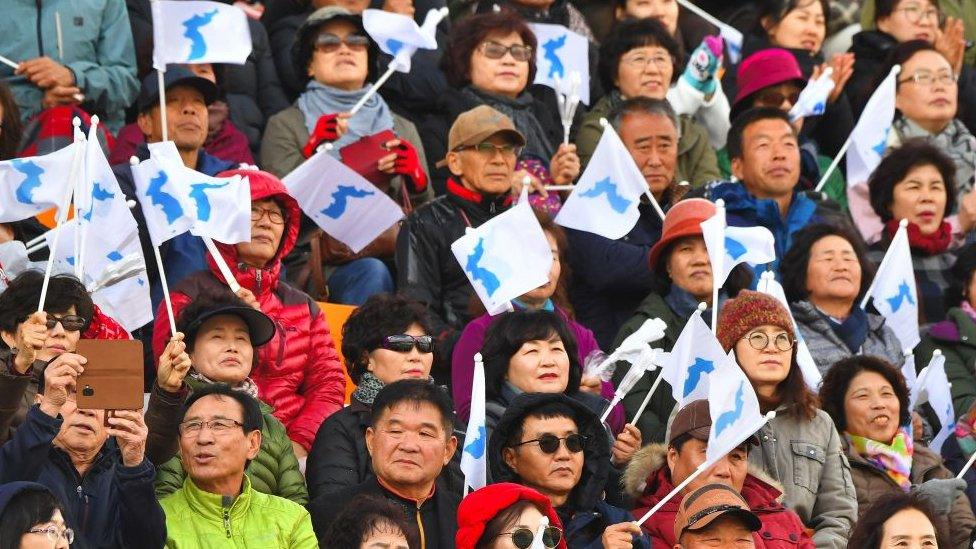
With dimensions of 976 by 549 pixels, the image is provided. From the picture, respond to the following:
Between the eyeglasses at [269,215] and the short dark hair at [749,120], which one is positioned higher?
the short dark hair at [749,120]

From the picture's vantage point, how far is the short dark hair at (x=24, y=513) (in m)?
7.75

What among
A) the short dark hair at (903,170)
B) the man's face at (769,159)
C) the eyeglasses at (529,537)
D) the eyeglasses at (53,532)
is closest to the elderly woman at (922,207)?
the short dark hair at (903,170)

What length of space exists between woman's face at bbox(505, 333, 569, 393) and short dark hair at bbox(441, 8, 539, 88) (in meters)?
3.12

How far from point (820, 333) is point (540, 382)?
6.98 ft

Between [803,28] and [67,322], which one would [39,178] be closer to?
[67,322]

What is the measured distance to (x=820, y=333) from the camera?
39.1 feet

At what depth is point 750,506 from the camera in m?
9.90

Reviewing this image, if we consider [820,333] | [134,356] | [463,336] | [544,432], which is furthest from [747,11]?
[134,356]

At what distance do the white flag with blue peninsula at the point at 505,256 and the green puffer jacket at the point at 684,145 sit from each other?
2.18 meters

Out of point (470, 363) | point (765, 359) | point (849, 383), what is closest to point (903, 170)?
point (849, 383)

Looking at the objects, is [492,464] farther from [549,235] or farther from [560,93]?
[560,93]

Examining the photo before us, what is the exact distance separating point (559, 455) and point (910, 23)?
6726 millimetres

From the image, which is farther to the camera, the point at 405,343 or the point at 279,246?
the point at 279,246

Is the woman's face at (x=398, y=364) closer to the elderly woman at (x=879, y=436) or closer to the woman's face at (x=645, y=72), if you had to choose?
the elderly woman at (x=879, y=436)
